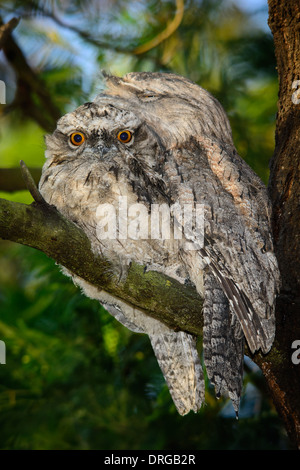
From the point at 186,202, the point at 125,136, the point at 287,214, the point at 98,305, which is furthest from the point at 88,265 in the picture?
the point at 98,305

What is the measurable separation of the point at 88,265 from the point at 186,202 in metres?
0.50

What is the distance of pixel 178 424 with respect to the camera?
312 cm

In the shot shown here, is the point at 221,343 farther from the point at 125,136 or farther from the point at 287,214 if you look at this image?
the point at 125,136

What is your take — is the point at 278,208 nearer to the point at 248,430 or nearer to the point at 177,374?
the point at 177,374

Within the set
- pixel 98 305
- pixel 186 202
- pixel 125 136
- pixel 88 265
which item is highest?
pixel 125 136

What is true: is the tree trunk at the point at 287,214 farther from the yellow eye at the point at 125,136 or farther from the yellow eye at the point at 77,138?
the yellow eye at the point at 77,138

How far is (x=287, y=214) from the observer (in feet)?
7.36

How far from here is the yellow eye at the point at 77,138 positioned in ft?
7.25

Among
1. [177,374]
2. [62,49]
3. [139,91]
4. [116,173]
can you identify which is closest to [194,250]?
[116,173]

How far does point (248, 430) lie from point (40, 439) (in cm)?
127

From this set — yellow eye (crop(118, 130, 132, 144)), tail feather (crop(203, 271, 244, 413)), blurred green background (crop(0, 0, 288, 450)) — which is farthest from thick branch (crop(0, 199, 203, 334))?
blurred green background (crop(0, 0, 288, 450))

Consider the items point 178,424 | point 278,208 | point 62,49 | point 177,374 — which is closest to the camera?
point 278,208

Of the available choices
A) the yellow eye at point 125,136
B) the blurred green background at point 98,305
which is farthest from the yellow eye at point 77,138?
the blurred green background at point 98,305

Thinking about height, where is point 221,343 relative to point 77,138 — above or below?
below
